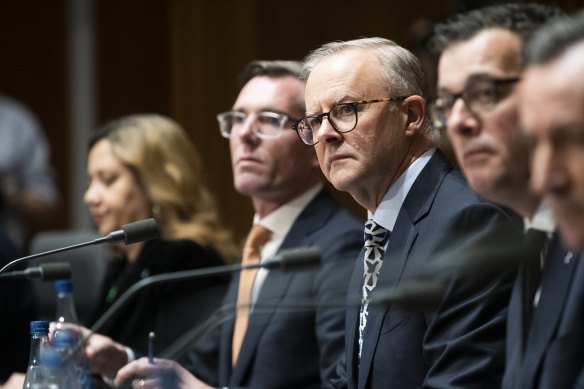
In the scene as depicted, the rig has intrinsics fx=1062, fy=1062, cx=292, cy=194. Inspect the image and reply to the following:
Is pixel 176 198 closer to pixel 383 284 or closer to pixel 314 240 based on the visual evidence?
pixel 314 240

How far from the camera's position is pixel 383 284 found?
2.56 meters

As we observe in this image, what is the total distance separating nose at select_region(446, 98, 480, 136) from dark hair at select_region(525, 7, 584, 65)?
1.90 ft

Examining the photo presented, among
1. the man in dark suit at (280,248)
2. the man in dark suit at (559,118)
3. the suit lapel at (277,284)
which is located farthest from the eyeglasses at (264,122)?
the man in dark suit at (559,118)

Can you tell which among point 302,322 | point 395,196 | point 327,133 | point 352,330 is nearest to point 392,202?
point 395,196

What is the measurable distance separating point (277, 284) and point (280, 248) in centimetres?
15

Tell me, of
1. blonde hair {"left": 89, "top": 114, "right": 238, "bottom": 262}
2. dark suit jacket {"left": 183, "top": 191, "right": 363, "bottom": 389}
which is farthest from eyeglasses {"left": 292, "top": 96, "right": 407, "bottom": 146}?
blonde hair {"left": 89, "top": 114, "right": 238, "bottom": 262}

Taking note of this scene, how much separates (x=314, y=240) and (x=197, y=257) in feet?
2.16

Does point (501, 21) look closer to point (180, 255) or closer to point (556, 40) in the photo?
point (556, 40)

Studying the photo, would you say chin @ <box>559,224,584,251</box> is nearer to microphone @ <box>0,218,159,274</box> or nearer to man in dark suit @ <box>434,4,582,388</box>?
man in dark suit @ <box>434,4,582,388</box>

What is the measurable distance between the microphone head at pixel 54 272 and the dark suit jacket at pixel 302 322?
1.64ft

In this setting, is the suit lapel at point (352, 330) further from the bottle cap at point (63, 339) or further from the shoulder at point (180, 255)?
the shoulder at point (180, 255)

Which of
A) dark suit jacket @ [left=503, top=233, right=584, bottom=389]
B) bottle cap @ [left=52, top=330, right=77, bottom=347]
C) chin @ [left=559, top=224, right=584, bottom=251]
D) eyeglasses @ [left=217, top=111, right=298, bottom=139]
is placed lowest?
bottle cap @ [left=52, top=330, right=77, bottom=347]

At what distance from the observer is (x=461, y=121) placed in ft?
7.66

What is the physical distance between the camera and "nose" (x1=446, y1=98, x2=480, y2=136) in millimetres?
2328
